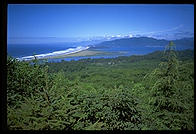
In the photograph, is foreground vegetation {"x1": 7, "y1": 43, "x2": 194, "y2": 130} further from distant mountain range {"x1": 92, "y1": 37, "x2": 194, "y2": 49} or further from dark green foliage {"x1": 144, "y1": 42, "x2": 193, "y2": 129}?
distant mountain range {"x1": 92, "y1": 37, "x2": 194, "y2": 49}

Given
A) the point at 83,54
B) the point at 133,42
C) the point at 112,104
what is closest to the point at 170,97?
the point at 112,104

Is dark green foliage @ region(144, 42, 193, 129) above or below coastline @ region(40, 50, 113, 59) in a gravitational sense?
below

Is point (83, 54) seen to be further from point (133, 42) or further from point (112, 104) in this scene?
point (133, 42)

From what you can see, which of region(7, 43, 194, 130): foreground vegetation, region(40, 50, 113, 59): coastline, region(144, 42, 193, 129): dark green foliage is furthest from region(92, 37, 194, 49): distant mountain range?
region(144, 42, 193, 129): dark green foliage

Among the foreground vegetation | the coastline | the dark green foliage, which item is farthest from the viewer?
the coastline

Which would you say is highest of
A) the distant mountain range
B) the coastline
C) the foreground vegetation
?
the distant mountain range

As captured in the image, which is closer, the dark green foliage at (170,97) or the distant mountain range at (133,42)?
the dark green foliage at (170,97)

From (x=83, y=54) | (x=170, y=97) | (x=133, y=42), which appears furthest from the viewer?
(x=133, y=42)

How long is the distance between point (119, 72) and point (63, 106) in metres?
3.15

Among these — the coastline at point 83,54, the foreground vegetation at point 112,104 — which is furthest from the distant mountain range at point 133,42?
the foreground vegetation at point 112,104

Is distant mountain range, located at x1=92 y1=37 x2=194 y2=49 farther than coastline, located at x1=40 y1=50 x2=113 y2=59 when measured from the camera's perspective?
Yes

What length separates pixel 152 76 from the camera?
2.75 m

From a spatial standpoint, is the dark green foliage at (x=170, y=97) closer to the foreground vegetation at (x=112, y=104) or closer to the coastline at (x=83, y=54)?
the foreground vegetation at (x=112, y=104)

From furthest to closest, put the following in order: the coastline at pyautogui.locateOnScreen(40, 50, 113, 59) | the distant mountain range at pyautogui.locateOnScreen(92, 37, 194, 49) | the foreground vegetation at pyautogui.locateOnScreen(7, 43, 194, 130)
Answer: the distant mountain range at pyautogui.locateOnScreen(92, 37, 194, 49) < the coastline at pyautogui.locateOnScreen(40, 50, 113, 59) < the foreground vegetation at pyautogui.locateOnScreen(7, 43, 194, 130)
